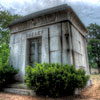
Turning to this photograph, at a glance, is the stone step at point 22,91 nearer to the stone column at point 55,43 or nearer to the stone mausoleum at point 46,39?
the stone mausoleum at point 46,39

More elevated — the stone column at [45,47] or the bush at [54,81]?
the stone column at [45,47]

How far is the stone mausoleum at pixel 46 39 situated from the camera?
499 cm

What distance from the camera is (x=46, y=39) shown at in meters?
5.52

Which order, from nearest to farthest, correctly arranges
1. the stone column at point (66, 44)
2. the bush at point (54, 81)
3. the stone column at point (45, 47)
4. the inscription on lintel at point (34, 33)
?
1. the bush at point (54, 81)
2. the stone column at point (66, 44)
3. the stone column at point (45, 47)
4. the inscription on lintel at point (34, 33)

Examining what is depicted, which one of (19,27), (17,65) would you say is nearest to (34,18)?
(19,27)

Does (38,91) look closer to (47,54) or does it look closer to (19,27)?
(47,54)

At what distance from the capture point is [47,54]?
5.28 meters

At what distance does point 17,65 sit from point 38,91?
10.0 feet

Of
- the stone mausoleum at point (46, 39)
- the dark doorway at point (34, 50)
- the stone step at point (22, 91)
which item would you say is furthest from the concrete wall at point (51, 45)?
the stone step at point (22, 91)

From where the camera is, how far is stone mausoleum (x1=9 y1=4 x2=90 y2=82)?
16.4 ft

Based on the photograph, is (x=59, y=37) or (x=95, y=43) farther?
(x=95, y=43)

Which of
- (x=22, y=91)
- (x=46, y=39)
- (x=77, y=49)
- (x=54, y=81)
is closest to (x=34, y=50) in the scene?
(x=46, y=39)

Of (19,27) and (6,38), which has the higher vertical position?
(6,38)

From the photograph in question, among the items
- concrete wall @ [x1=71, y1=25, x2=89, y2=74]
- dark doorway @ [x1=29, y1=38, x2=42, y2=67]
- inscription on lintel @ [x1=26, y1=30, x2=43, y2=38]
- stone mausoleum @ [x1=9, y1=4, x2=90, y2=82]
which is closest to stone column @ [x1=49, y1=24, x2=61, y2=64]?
stone mausoleum @ [x1=9, y1=4, x2=90, y2=82]
